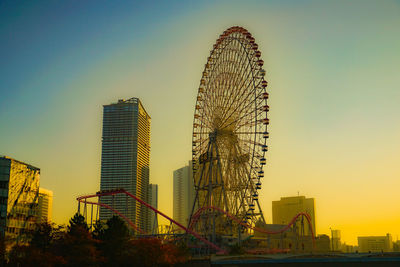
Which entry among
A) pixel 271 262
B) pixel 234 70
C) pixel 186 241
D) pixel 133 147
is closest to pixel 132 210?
pixel 133 147

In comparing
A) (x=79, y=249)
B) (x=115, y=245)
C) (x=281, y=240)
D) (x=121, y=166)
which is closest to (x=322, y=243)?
(x=281, y=240)

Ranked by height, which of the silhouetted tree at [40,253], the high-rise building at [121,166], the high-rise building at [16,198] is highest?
the high-rise building at [121,166]

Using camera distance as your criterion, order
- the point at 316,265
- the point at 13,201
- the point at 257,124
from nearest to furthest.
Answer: the point at 316,265, the point at 13,201, the point at 257,124

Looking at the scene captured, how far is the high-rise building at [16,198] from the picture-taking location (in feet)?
242

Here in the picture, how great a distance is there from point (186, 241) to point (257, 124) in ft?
84.8

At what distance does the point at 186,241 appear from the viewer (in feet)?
295

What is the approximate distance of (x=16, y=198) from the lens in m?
76.6

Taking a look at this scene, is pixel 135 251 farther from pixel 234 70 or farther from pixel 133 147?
pixel 133 147

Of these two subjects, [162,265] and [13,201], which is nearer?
[162,265]

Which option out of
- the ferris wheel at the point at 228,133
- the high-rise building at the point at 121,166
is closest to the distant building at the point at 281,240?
the ferris wheel at the point at 228,133

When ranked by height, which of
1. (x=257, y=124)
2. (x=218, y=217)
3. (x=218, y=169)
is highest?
(x=257, y=124)

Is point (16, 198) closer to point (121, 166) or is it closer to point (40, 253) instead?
point (40, 253)

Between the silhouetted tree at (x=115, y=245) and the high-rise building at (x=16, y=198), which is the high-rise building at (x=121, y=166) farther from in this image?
the silhouetted tree at (x=115, y=245)

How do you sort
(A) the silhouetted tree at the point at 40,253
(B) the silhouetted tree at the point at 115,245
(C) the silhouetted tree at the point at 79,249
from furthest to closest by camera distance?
(B) the silhouetted tree at the point at 115,245 → (C) the silhouetted tree at the point at 79,249 → (A) the silhouetted tree at the point at 40,253
